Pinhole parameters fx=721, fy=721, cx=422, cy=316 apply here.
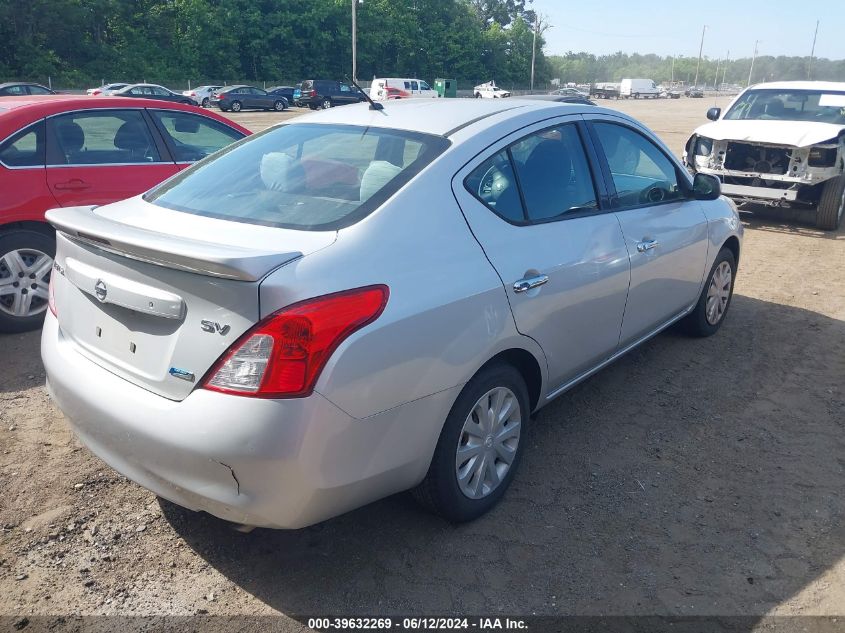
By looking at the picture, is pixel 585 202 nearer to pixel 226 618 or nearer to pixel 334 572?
pixel 334 572

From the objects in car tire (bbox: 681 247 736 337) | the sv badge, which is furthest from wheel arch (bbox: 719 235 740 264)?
the sv badge

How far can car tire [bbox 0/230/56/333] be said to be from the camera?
515cm

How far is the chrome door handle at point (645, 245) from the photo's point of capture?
4.00m

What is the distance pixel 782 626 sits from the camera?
2617 mm

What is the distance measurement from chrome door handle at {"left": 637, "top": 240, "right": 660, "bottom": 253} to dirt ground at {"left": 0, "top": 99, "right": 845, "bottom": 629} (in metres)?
0.97

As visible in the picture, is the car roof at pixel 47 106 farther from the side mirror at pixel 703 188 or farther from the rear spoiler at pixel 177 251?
the side mirror at pixel 703 188

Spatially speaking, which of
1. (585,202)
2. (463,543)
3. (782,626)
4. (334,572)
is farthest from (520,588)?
(585,202)

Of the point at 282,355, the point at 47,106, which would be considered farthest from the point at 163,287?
the point at 47,106

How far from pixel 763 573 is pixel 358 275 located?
2.01m

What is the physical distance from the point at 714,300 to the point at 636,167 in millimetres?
1657

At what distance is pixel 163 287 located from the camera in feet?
8.12

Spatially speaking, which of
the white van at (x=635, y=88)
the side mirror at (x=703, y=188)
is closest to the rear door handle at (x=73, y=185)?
the side mirror at (x=703, y=188)

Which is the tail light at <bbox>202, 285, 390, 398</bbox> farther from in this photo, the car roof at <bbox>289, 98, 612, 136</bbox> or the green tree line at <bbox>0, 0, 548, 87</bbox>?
the green tree line at <bbox>0, 0, 548, 87</bbox>

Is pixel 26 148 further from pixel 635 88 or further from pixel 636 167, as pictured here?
pixel 635 88
